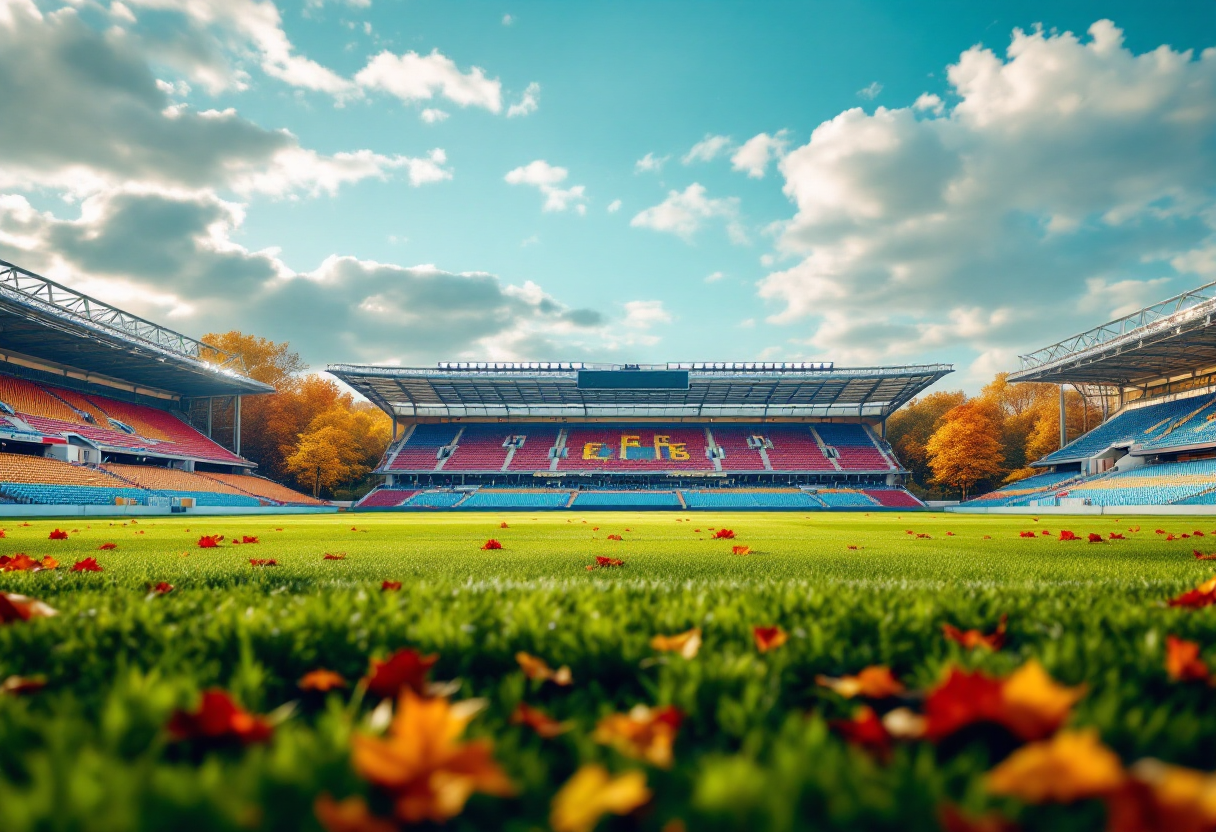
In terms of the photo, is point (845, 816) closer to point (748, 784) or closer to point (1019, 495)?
point (748, 784)

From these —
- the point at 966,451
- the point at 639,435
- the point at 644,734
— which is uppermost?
the point at 639,435

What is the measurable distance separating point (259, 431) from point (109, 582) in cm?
5192

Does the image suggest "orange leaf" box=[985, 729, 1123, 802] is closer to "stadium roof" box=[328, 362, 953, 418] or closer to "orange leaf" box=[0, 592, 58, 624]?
"orange leaf" box=[0, 592, 58, 624]

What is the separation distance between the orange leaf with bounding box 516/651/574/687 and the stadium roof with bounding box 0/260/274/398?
34.3m

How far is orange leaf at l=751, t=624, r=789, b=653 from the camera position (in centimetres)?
150

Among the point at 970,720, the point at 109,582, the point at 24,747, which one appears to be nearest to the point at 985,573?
the point at 970,720

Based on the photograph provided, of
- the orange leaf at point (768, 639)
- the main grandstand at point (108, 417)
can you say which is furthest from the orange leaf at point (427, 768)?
the main grandstand at point (108, 417)

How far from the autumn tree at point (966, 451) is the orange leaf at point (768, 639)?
47.8m

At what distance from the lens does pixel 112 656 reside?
1516mm

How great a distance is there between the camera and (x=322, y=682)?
1.28 m

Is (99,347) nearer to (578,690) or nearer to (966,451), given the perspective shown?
(578,690)

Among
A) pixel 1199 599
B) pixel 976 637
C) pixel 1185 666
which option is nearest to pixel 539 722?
pixel 976 637

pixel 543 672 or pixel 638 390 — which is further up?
pixel 638 390

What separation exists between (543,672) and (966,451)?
4861cm
